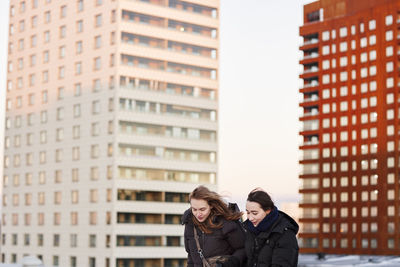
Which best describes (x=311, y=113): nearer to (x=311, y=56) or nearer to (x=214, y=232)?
(x=311, y=56)

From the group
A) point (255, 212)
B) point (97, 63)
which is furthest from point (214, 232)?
point (97, 63)

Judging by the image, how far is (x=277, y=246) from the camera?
6422 mm

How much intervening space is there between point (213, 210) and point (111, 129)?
3724 inches

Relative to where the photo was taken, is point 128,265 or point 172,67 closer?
point 128,265

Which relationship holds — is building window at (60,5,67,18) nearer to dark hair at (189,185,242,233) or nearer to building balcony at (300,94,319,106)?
building balcony at (300,94,319,106)

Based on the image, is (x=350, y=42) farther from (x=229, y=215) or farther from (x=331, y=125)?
(x=229, y=215)

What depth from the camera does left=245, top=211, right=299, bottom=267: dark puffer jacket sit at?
20.7 ft

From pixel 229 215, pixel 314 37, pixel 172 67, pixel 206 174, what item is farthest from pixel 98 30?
pixel 229 215

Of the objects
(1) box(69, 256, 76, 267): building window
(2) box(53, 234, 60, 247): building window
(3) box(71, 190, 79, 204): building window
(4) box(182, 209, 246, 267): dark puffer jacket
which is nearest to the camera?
(4) box(182, 209, 246, 267): dark puffer jacket

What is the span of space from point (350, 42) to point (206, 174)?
40.5 metres

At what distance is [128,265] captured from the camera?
96.6 meters

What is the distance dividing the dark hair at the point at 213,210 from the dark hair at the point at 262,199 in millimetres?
567

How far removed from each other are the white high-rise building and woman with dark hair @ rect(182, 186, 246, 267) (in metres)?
89.3

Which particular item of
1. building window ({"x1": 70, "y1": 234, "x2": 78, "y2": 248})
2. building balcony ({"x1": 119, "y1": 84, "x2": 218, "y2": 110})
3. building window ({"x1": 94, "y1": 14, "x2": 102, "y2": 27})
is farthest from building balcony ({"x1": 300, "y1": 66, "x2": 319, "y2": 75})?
building window ({"x1": 70, "y1": 234, "x2": 78, "y2": 248})
